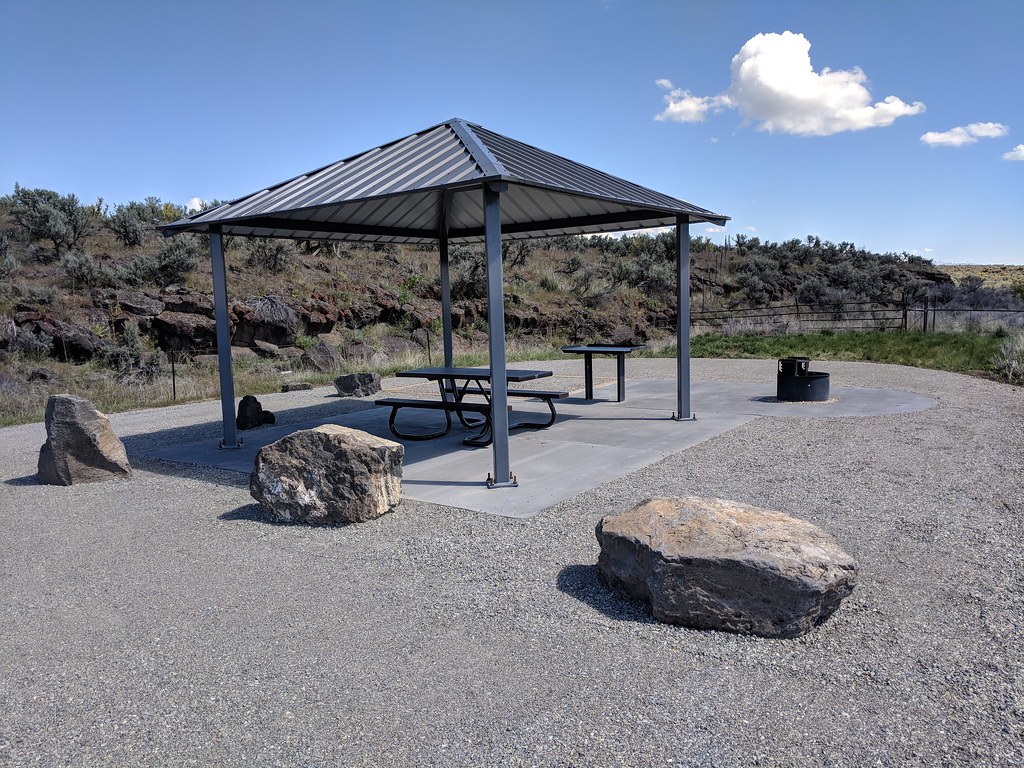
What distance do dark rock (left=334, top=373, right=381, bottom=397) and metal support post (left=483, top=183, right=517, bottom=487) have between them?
7125mm

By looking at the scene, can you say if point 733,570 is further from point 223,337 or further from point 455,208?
point 455,208

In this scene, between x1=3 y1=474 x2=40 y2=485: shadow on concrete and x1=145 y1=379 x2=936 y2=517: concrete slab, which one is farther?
x1=3 y1=474 x2=40 y2=485: shadow on concrete

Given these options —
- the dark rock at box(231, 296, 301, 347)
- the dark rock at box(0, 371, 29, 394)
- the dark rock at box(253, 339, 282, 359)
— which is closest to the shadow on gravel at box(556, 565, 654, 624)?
the dark rock at box(0, 371, 29, 394)

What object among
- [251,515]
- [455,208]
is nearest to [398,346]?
[455,208]

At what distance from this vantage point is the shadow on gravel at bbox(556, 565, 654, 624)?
3.86 metres

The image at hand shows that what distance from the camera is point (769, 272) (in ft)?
138

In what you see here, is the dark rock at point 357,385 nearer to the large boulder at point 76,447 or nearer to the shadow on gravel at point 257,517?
the large boulder at point 76,447

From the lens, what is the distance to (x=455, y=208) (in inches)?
452

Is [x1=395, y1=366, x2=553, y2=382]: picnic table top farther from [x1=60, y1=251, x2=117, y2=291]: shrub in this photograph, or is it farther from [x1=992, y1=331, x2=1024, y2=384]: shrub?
[x1=60, y1=251, x2=117, y2=291]: shrub

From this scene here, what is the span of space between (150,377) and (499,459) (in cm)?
1376

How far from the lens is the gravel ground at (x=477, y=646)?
278cm

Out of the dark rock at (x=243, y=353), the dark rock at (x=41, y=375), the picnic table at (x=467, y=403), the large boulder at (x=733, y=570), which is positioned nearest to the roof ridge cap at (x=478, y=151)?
the picnic table at (x=467, y=403)

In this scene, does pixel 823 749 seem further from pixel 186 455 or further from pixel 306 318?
pixel 306 318

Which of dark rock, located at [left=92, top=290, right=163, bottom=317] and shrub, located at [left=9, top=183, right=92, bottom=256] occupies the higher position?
shrub, located at [left=9, top=183, right=92, bottom=256]
